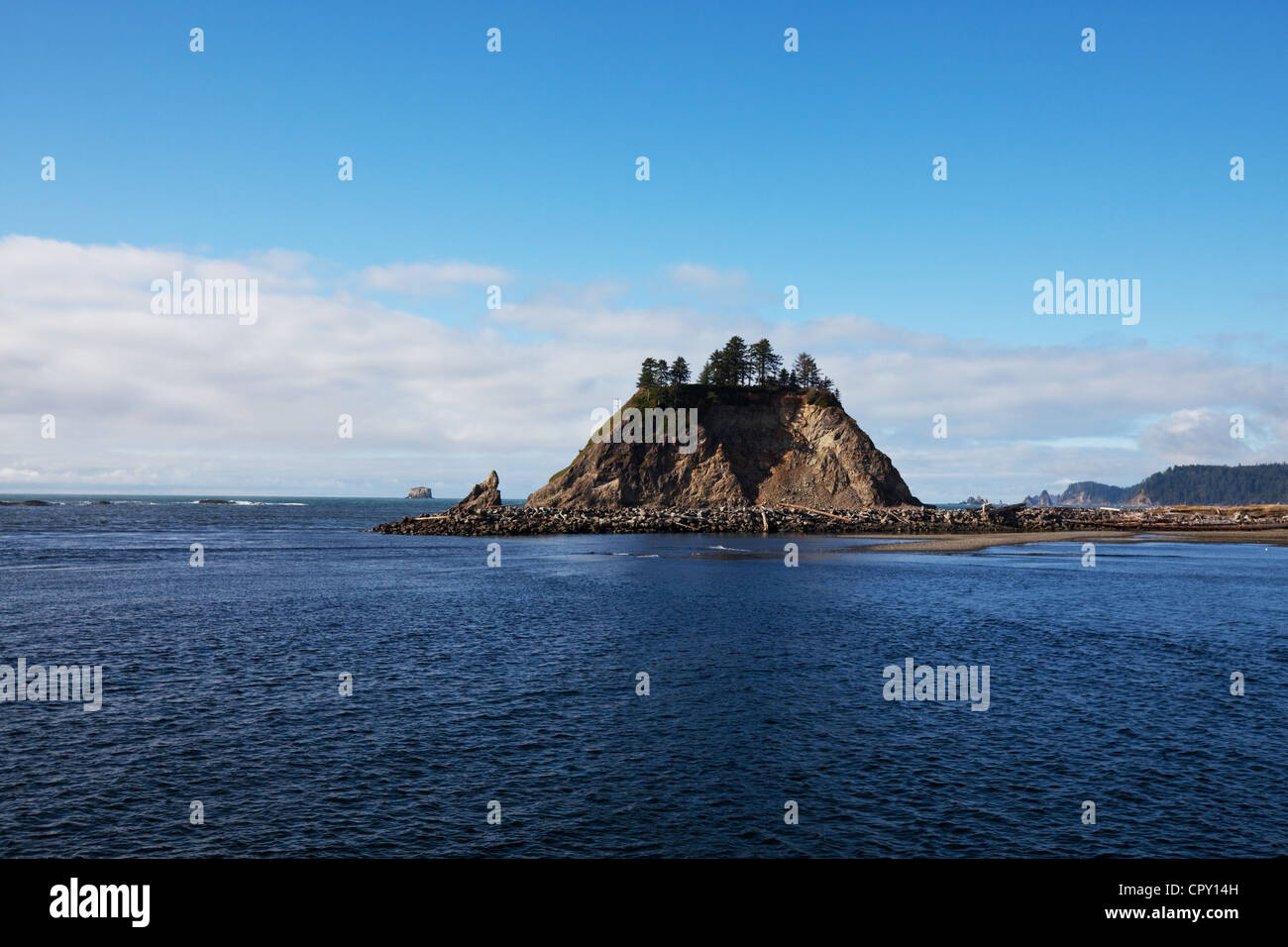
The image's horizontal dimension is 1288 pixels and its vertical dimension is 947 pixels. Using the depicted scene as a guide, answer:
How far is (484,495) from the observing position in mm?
149875

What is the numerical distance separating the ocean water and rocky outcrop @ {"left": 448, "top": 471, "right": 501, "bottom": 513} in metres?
99.3

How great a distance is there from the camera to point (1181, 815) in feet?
50.8

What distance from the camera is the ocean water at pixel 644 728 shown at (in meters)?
14.9

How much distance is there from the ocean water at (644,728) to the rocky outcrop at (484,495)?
9930 cm

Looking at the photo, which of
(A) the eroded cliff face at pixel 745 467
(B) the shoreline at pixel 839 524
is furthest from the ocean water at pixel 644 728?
(A) the eroded cliff face at pixel 745 467

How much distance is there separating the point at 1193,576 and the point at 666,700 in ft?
168

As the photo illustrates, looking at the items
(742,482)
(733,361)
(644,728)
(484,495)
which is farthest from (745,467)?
(644,728)

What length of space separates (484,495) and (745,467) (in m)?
48.9

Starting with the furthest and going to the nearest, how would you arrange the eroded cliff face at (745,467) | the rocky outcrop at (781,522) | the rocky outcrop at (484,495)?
the rocky outcrop at (484,495) < the eroded cliff face at (745,467) < the rocky outcrop at (781,522)

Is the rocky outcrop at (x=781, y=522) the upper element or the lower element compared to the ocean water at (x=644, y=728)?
upper

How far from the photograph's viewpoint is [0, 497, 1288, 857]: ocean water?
1490 centimetres

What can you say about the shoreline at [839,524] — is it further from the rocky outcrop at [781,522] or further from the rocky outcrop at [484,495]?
the rocky outcrop at [484,495]

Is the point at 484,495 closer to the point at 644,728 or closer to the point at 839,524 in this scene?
the point at 839,524
